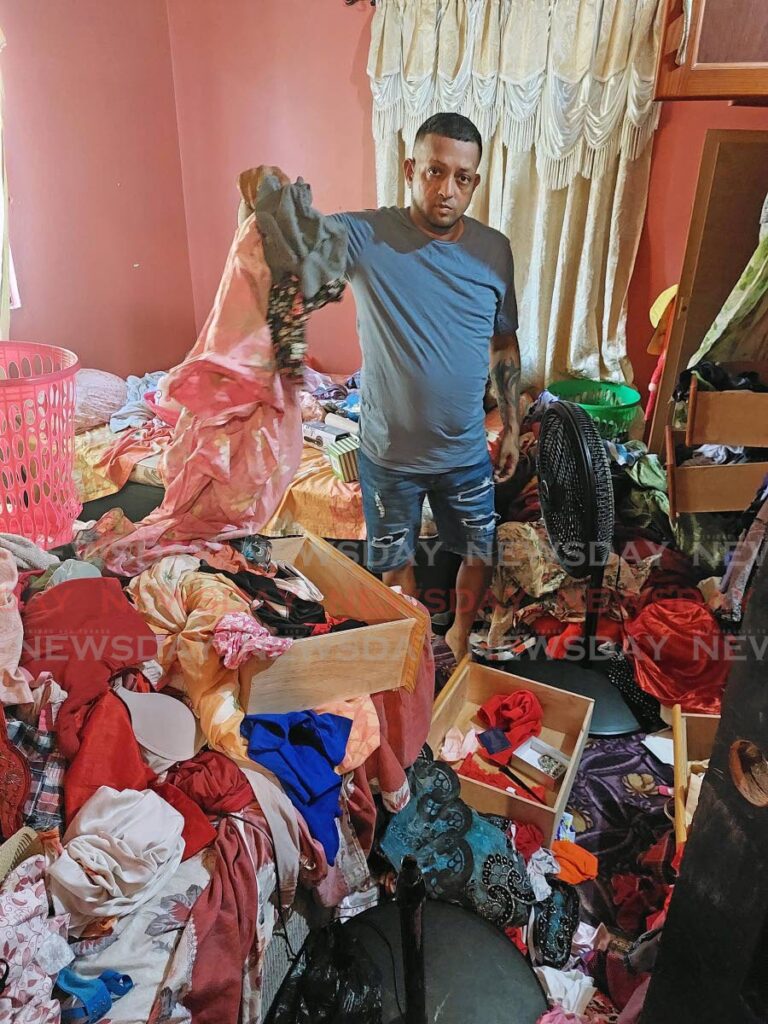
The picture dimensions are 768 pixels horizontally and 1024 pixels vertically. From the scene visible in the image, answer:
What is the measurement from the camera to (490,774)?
6.10 feet

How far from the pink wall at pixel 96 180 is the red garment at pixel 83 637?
2.11 meters

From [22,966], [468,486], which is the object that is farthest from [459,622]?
[22,966]

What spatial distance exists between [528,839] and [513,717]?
0.37m

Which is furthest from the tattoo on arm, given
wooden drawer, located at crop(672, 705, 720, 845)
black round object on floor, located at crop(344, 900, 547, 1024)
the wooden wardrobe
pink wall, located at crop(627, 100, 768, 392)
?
black round object on floor, located at crop(344, 900, 547, 1024)

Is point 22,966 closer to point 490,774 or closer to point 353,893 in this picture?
point 353,893

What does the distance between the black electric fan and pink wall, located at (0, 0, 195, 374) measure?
2253 mm

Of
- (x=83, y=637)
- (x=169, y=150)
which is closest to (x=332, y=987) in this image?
(x=83, y=637)

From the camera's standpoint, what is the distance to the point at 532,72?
2650mm

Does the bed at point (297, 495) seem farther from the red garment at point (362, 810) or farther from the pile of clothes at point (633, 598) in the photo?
the red garment at point (362, 810)

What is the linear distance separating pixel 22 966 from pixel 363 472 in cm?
134

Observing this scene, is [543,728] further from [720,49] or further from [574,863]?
[720,49]

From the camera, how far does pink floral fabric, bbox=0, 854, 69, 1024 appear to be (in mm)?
883

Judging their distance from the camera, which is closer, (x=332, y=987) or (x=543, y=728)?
(x=332, y=987)

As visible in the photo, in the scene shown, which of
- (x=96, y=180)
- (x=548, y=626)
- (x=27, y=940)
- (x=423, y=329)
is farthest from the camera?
(x=96, y=180)
